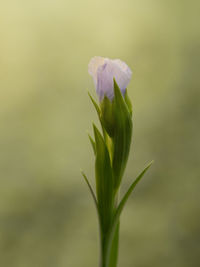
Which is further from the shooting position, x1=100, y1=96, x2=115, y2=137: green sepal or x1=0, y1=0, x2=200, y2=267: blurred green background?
x1=0, y1=0, x2=200, y2=267: blurred green background

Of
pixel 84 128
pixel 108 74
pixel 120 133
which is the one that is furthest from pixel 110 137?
pixel 84 128

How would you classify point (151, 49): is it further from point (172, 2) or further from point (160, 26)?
point (172, 2)

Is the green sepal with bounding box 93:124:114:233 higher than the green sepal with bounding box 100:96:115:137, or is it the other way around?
the green sepal with bounding box 100:96:115:137

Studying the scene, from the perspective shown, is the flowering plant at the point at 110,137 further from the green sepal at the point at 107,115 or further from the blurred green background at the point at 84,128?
the blurred green background at the point at 84,128

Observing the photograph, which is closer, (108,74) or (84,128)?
(108,74)

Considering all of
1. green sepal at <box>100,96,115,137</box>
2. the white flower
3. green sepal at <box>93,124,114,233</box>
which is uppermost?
the white flower

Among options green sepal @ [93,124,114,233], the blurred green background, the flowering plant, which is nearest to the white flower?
the flowering plant

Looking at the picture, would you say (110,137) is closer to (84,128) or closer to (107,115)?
(107,115)

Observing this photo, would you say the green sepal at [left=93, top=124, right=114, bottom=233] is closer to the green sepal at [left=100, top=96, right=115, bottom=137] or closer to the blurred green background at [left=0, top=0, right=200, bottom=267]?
the green sepal at [left=100, top=96, right=115, bottom=137]
